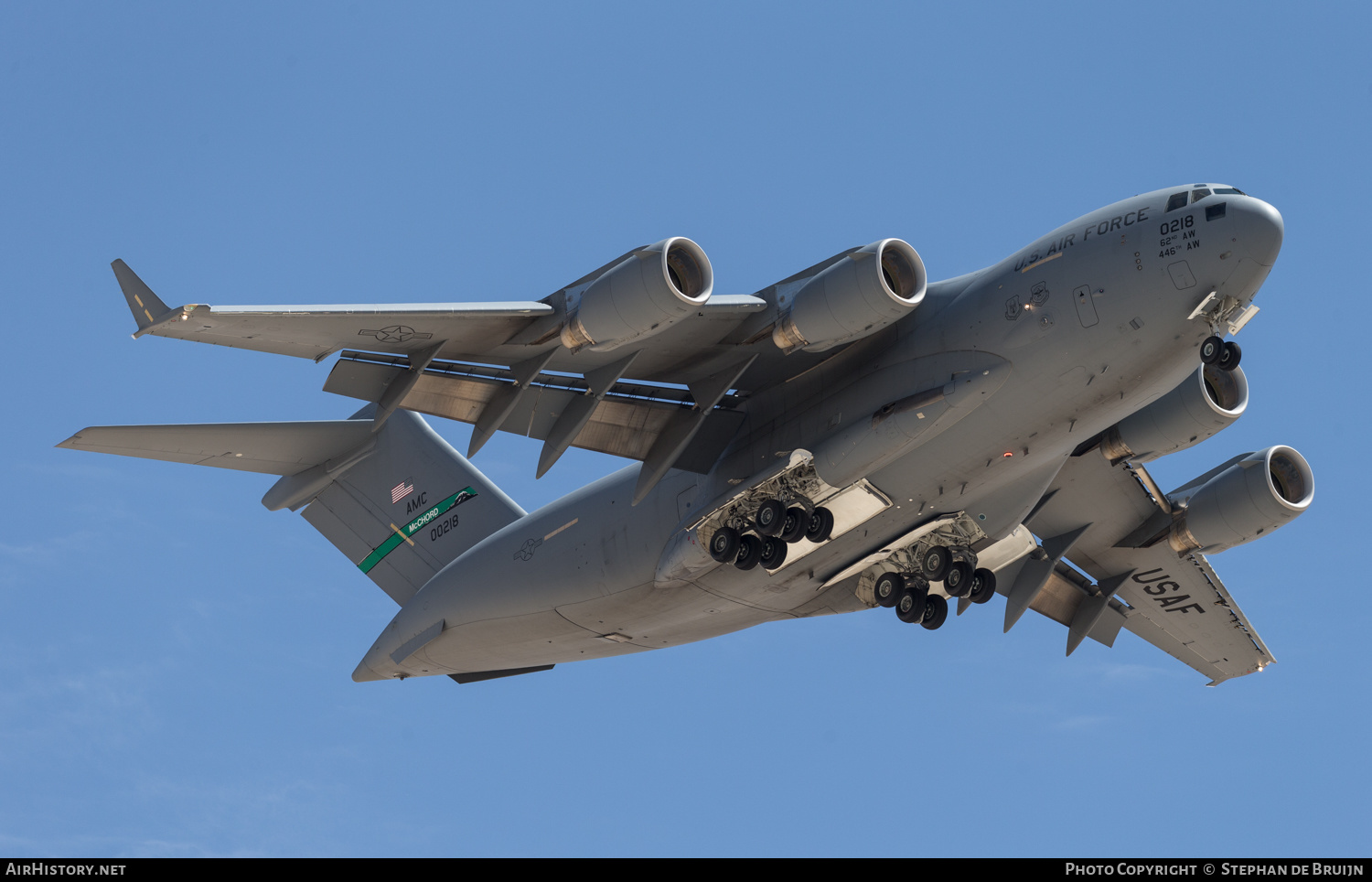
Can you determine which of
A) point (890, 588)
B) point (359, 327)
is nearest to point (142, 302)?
point (359, 327)

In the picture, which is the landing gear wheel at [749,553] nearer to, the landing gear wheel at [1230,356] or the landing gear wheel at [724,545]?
the landing gear wheel at [724,545]

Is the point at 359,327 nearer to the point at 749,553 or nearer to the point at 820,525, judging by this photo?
the point at 749,553

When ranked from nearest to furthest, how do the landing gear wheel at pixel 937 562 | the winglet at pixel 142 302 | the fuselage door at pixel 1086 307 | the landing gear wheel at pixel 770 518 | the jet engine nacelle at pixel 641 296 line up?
the winglet at pixel 142 302
the jet engine nacelle at pixel 641 296
the fuselage door at pixel 1086 307
the landing gear wheel at pixel 770 518
the landing gear wheel at pixel 937 562

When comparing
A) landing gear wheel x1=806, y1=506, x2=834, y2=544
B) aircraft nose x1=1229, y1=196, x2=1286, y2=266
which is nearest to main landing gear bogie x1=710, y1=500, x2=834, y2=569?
landing gear wheel x1=806, y1=506, x2=834, y2=544

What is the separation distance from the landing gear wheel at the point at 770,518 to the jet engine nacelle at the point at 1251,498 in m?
4.86

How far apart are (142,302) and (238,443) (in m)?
4.66

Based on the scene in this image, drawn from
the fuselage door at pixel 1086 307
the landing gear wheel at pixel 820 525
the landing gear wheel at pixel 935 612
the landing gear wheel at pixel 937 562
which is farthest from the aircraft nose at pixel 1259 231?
the landing gear wheel at pixel 935 612

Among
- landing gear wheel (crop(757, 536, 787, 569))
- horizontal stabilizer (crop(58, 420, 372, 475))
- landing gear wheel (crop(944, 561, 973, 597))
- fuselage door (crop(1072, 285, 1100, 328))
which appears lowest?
landing gear wheel (crop(944, 561, 973, 597))

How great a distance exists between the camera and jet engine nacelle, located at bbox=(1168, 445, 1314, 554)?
14.3 meters

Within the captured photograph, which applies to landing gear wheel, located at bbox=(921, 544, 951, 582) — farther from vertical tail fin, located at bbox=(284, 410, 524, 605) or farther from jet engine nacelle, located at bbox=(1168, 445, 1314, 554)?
vertical tail fin, located at bbox=(284, 410, 524, 605)

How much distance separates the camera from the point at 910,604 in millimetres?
13805

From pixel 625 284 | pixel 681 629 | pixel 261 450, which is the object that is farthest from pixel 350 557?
pixel 625 284

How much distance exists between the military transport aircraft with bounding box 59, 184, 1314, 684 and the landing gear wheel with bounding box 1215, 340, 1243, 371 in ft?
0.08

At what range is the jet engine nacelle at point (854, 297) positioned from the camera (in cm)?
Answer: 1098
